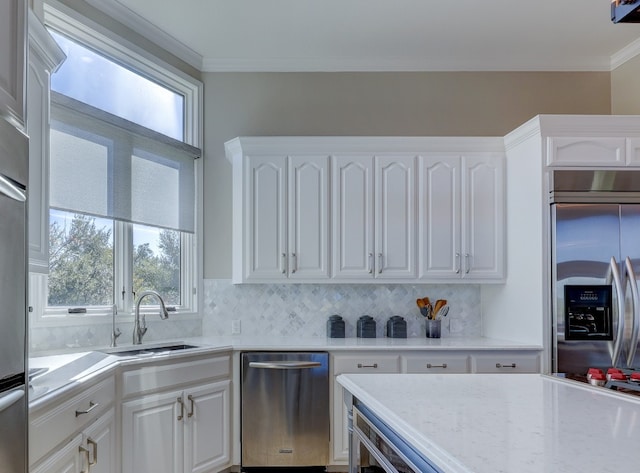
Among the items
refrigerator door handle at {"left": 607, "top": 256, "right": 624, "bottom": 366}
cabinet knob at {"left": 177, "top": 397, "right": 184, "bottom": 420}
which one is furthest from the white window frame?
refrigerator door handle at {"left": 607, "top": 256, "right": 624, "bottom": 366}

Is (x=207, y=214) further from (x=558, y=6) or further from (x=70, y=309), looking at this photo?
(x=558, y=6)

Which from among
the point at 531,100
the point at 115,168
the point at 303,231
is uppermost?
the point at 531,100

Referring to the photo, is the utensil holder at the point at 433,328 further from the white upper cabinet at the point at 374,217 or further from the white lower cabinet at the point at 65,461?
the white lower cabinet at the point at 65,461

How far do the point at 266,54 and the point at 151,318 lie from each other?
2.15 metres

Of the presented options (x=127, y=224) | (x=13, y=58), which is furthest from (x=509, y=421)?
(x=127, y=224)

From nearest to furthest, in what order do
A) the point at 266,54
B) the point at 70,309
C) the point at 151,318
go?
the point at 70,309 < the point at 151,318 < the point at 266,54

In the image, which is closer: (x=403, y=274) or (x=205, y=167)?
(x=403, y=274)

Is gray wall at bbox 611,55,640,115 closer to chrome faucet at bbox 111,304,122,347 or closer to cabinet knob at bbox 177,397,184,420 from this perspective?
cabinet knob at bbox 177,397,184,420

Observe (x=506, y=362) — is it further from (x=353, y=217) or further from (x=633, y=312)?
(x=353, y=217)

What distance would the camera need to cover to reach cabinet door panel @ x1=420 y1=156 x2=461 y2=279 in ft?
12.1

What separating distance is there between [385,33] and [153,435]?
9.91 feet

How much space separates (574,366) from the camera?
317cm

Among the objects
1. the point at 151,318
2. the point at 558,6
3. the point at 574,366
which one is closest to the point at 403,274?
the point at 574,366

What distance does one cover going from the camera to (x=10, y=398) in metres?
1.14
